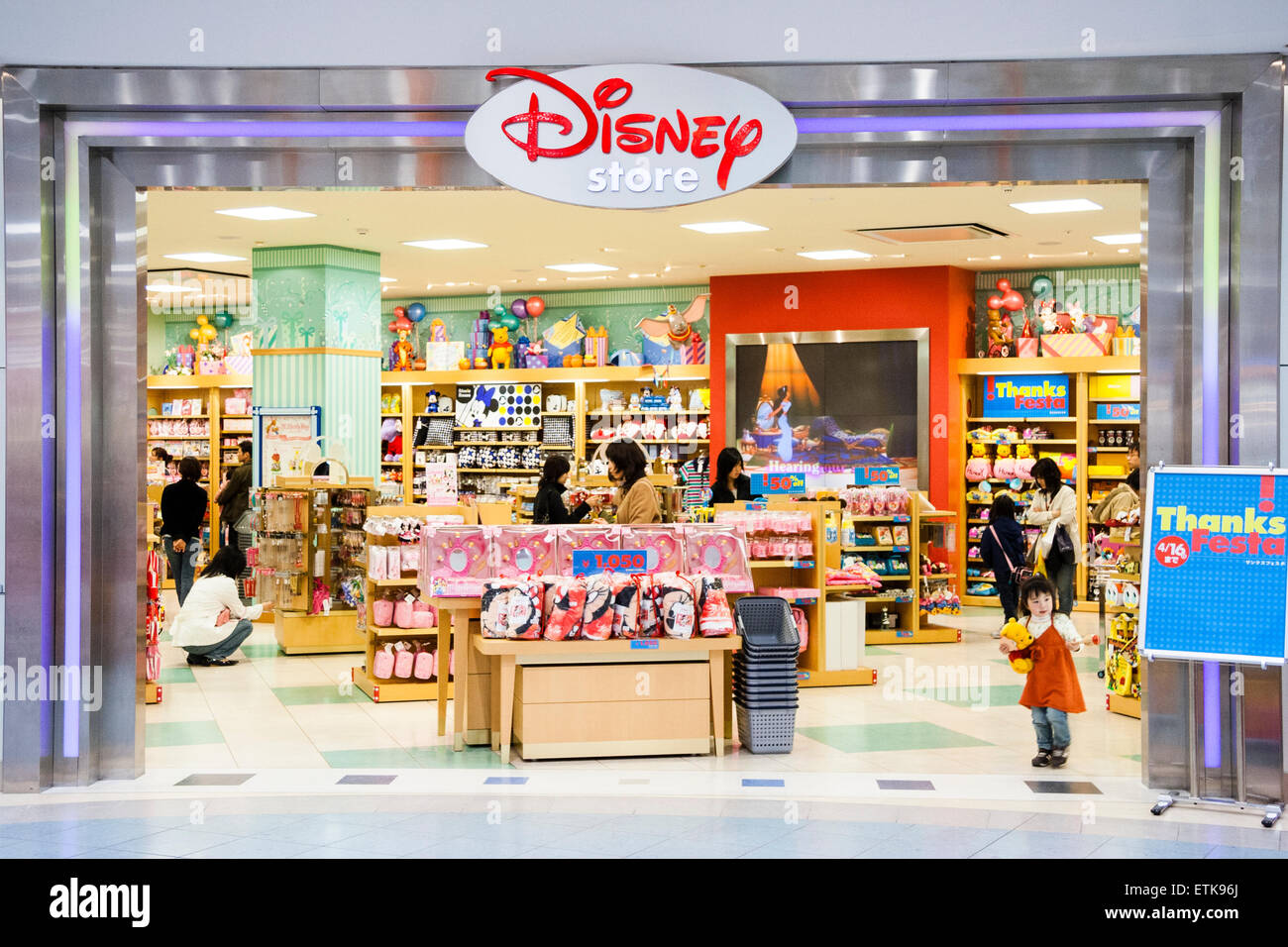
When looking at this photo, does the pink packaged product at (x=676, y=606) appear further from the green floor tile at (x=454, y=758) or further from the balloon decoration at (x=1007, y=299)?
the balloon decoration at (x=1007, y=299)

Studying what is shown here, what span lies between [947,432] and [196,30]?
907 cm

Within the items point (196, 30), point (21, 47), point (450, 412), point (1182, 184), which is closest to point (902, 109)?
point (1182, 184)

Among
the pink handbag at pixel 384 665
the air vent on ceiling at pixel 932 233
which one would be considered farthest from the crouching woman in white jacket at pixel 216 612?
the air vent on ceiling at pixel 932 233

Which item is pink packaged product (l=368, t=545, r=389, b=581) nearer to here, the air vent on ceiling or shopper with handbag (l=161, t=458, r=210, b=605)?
shopper with handbag (l=161, t=458, r=210, b=605)

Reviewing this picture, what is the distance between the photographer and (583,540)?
6.84 meters

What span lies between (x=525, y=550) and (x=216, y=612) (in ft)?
11.1

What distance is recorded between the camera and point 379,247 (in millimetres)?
11906

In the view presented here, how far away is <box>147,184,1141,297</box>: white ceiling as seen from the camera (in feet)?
30.9

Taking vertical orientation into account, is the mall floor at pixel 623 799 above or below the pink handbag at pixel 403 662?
below

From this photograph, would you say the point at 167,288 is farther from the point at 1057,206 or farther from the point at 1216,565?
the point at 1216,565

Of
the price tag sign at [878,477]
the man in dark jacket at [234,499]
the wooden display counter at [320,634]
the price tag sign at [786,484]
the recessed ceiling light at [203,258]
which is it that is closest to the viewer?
the wooden display counter at [320,634]

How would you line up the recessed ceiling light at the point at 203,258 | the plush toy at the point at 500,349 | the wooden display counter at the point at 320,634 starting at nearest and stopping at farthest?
1. the wooden display counter at the point at 320,634
2. the recessed ceiling light at the point at 203,258
3. the plush toy at the point at 500,349

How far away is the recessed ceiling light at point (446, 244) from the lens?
11547 mm

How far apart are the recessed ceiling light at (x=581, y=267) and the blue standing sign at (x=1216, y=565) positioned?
851 centimetres
